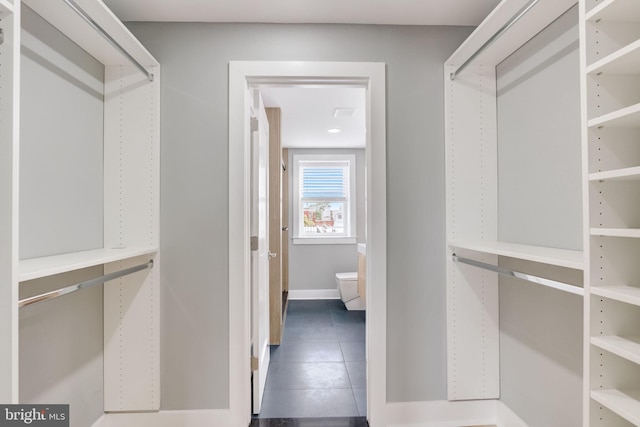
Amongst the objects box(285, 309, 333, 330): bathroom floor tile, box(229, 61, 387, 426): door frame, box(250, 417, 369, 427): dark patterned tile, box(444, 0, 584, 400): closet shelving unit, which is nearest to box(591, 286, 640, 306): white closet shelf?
box(444, 0, 584, 400): closet shelving unit

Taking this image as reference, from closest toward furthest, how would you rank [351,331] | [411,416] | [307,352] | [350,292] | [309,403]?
[411,416]
[309,403]
[307,352]
[351,331]
[350,292]

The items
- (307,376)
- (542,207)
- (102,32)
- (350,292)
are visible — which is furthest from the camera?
(350,292)

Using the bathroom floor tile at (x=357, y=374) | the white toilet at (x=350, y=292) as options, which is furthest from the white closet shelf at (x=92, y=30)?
the white toilet at (x=350, y=292)

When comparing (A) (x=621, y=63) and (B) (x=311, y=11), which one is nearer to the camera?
(A) (x=621, y=63)

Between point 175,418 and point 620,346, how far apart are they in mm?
1990

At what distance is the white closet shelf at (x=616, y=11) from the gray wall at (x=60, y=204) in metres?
1.90

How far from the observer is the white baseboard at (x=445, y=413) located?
Answer: 1.90 metres

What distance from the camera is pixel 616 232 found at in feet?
2.95

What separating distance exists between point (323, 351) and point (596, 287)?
2419mm

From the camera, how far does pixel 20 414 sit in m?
1.10

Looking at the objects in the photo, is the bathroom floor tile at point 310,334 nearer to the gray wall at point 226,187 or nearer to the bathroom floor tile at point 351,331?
the bathroom floor tile at point 351,331
